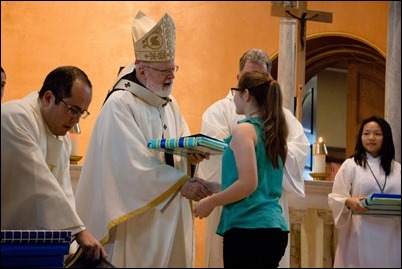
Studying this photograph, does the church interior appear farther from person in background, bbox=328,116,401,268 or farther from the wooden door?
person in background, bbox=328,116,401,268

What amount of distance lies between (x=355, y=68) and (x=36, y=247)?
8.17 m

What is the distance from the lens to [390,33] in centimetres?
658

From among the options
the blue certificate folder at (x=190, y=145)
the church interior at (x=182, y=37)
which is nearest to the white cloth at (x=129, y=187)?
the blue certificate folder at (x=190, y=145)

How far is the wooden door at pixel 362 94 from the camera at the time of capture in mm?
10016

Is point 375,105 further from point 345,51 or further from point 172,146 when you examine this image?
point 172,146

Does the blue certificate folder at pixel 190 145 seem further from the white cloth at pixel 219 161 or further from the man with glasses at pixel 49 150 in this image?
the white cloth at pixel 219 161

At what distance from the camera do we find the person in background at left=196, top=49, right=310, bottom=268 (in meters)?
5.21

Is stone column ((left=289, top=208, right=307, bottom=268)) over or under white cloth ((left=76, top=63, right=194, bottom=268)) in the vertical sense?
under

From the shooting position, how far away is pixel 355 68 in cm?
1041

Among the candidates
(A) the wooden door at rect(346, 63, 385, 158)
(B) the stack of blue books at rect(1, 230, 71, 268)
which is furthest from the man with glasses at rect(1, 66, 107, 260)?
(A) the wooden door at rect(346, 63, 385, 158)

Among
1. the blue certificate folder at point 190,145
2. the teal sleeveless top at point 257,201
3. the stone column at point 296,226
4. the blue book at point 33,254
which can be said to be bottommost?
the stone column at point 296,226

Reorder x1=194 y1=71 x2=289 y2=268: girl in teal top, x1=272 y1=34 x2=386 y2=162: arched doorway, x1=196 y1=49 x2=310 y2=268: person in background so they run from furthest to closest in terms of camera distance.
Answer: x1=272 y1=34 x2=386 y2=162: arched doorway < x1=196 y1=49 x2=310 y2=268: person in background < x1=194 y1=71 x2=289 y2=268: girl in teal top

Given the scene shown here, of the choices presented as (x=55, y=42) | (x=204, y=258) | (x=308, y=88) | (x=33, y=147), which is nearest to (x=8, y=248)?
(x=33, y=147)

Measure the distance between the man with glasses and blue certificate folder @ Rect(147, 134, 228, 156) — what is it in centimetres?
40
